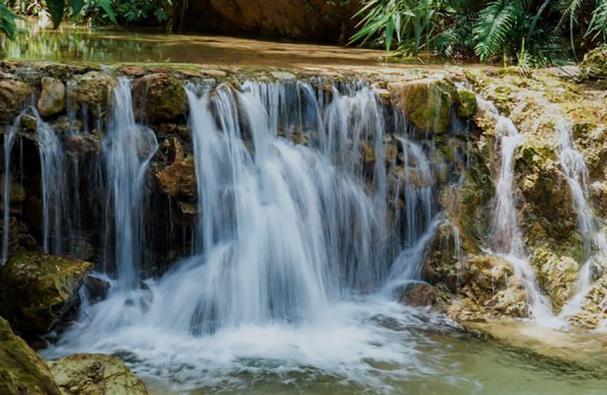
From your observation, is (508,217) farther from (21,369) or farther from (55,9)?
(55,9)

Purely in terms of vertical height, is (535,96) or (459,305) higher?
(535,96)

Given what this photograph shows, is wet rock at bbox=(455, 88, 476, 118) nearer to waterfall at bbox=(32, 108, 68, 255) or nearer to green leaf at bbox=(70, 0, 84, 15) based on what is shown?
waterfall at bbox=(32, 108, 68, 255)

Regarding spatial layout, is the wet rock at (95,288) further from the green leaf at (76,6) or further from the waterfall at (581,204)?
the green leaf at (76,6)

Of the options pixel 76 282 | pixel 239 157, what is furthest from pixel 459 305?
pixel 76 282

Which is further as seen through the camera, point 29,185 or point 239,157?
point 239,157

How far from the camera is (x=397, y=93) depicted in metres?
5.84

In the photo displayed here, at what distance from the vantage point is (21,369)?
8.34 ft

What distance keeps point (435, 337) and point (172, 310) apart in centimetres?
190

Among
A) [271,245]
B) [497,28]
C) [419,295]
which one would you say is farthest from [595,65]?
[271,245]

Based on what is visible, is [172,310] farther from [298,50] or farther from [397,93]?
[298,50]

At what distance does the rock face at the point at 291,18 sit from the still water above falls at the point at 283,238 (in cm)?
532

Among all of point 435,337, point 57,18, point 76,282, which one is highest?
point 57,18

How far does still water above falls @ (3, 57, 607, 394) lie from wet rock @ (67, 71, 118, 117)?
0.17 ft

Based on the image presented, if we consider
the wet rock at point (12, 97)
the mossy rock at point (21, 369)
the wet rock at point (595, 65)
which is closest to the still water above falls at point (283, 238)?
the wet rock at point (12, 97)
